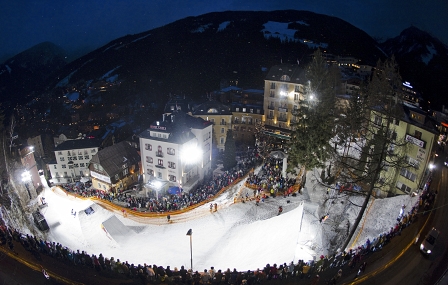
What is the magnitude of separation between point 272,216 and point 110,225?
15.7m

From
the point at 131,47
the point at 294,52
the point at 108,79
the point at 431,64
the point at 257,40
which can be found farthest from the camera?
the point at 131,47

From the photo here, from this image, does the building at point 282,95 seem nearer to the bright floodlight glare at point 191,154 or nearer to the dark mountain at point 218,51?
the bright floodlight glare at point 191,154

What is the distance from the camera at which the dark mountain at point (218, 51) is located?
4857 inches

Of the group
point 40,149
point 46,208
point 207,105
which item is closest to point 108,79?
point 40,149

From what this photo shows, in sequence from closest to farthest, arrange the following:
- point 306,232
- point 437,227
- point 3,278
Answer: point 3,278 < point 437,227 < point 306,232

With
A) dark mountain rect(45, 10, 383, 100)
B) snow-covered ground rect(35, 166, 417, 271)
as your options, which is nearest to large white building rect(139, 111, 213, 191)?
snow-covered ground rect(35, 166, 417, 271)

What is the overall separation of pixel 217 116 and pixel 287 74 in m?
16.6

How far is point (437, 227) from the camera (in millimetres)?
19703

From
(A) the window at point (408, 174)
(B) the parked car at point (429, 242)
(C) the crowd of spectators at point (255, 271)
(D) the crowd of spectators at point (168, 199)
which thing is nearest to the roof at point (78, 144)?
(D) the crowd of spectators at point (168, 199)

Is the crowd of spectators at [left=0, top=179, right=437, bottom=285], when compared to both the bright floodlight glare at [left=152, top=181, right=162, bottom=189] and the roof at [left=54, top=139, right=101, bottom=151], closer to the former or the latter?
the bright floodlight glare at [left=152, top=181, right=162, bottom=189]

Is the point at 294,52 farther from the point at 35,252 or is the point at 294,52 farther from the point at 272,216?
the point at 35,252

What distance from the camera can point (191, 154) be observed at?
43.0 m

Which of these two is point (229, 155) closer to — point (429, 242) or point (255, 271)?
point (255, 271)

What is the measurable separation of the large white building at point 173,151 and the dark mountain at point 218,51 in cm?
6351
